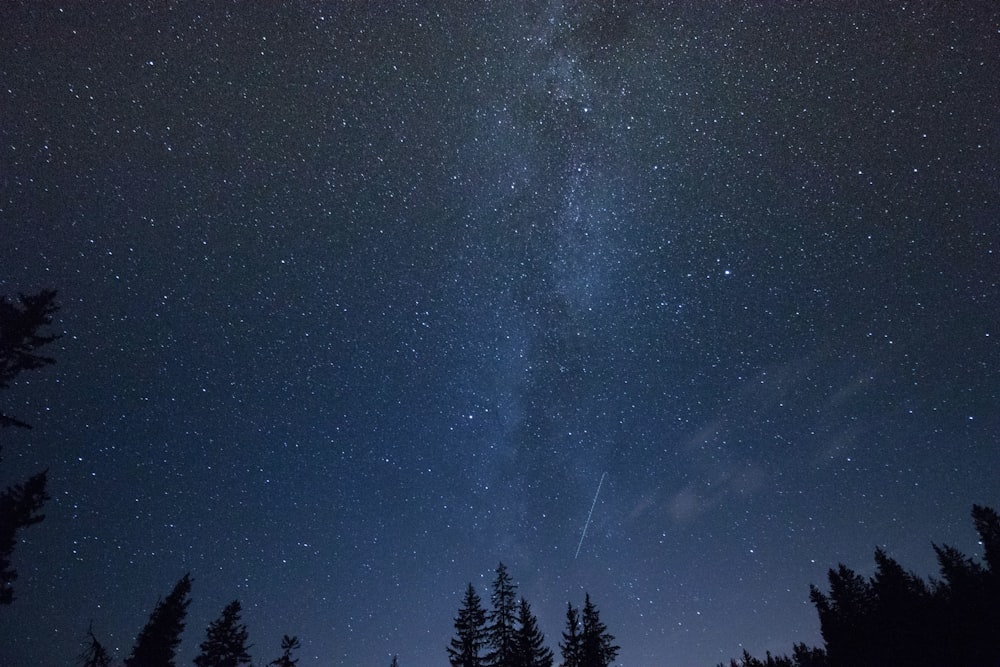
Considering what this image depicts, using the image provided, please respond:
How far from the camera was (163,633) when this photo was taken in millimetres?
25438

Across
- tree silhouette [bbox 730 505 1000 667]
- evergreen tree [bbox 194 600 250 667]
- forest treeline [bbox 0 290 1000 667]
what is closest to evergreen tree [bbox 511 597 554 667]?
forest treeline [bbox 0 290 1000 667]

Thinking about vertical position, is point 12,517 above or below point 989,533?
below

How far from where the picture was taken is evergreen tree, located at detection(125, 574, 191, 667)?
80.7 feet

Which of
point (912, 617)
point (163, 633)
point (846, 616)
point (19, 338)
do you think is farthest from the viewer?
point (846, 616)

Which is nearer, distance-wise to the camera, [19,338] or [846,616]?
[19,338]

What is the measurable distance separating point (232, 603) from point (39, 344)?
20.7m

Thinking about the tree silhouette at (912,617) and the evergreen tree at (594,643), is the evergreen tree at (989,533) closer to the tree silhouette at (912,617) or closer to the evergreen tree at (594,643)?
the tree silhouette at (912,617)

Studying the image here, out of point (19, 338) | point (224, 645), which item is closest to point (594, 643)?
point (224, 645)

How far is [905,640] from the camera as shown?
3422 centimetres

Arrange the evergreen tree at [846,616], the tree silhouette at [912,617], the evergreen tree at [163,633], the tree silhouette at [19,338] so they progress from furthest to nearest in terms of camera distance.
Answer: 1. the evergreen tree at [846,616]
2. the tree silhouette at [912,617]
3. the evergreen tree at [163,633]
4. the tree silhouette at [19,338]

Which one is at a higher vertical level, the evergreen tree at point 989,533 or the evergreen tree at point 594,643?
the evergreen tree at point 989,533

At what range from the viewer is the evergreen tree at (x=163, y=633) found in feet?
80.7

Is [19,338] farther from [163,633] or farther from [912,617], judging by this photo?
[912,617]

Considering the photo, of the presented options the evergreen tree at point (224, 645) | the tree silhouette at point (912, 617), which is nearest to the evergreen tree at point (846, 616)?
the tree silhouette at point (912, 617)
